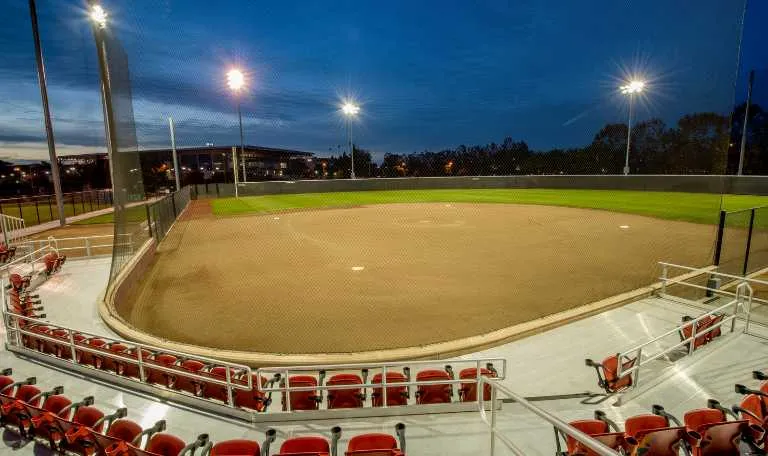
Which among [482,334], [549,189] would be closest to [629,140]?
[549,189]

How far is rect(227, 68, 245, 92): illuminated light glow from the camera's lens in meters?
22.9

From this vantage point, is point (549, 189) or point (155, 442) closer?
point (155, 442)

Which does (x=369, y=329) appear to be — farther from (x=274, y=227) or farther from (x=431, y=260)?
(x=274, y=227)

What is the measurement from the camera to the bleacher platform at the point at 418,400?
4234 mm

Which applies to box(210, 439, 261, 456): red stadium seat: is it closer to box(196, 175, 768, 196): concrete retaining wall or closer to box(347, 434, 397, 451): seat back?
box(347, 434, 397, 451): seat back

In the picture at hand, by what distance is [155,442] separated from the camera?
13.6ft

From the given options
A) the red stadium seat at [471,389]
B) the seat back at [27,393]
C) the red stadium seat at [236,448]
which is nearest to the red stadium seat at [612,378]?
the red stadium seat at [471,389]

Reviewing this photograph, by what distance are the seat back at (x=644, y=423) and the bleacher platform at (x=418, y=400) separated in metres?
0.01

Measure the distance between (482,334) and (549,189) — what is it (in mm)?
36415

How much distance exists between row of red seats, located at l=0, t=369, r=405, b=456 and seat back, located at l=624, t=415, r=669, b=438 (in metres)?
2.42

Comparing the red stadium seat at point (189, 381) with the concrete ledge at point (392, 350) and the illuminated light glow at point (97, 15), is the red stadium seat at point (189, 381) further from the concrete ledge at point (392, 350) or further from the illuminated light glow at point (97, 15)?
the illuminated light glow at point (97, 15)

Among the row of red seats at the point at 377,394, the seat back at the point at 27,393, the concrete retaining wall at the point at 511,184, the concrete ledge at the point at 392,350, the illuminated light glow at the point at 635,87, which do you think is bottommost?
the concrete ledge at the point at 392,350

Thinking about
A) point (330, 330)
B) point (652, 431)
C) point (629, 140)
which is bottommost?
point (330, 330)

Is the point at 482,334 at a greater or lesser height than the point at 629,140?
lesser
